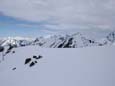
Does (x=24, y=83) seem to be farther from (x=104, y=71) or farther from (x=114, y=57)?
(x=114, y=57)

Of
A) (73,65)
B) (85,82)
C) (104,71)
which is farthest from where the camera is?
(73,65)

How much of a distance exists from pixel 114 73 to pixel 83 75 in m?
5.23

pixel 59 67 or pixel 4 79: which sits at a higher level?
pixel 59 67

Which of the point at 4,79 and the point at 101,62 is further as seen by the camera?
the point at 4,79

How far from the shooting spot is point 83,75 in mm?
27500

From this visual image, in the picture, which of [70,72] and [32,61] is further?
[32,61]

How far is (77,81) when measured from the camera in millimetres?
25906

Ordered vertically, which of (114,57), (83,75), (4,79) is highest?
(114,57)

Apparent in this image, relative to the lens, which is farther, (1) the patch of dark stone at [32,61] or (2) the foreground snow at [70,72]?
(1) the patch of dark stone at [32,61]

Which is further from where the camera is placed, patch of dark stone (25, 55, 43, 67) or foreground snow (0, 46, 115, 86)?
patch of dark stone (25, 55, 43, 67)

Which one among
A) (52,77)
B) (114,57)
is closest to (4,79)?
(52,77)

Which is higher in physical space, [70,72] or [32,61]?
[32,61]

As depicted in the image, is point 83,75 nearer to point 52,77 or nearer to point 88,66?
point 88,66

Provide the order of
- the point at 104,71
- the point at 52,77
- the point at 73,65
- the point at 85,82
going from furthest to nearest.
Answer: the point at 73,65
the point at 52,77
the point at 104,71
the point at 85,82
